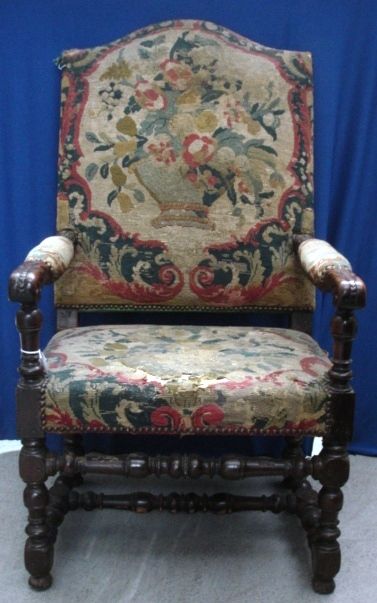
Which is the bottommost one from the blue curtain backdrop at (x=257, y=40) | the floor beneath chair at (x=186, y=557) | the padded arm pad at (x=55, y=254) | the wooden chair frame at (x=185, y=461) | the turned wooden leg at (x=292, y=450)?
the floor beneath chair at (x=186, y=557)

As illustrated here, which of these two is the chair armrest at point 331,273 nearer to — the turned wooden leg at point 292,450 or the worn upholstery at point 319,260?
the worn upholstery at point 319,260

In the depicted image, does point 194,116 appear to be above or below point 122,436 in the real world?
above

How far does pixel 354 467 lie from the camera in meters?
2.01

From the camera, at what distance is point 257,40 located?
180cm

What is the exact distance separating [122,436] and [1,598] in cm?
64

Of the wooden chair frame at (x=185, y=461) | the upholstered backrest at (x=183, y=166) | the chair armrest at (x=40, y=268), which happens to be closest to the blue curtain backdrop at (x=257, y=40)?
the upholstered backrest at (x=183, y=166)

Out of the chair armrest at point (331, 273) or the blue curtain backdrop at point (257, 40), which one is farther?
the blue curtain backdrop at point (257, 40)

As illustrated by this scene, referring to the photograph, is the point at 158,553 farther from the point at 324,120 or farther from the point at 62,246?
the point at 324,120

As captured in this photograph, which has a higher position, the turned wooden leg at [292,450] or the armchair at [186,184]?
the armchair at [186,184]

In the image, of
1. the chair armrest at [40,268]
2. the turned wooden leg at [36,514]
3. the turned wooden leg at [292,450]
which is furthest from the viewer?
the turned wooden leg at [292,450]

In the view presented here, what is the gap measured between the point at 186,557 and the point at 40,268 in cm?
78

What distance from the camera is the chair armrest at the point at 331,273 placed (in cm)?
128

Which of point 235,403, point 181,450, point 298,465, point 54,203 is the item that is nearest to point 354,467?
point 181,450

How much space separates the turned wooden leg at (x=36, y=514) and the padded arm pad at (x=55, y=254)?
0.36m
